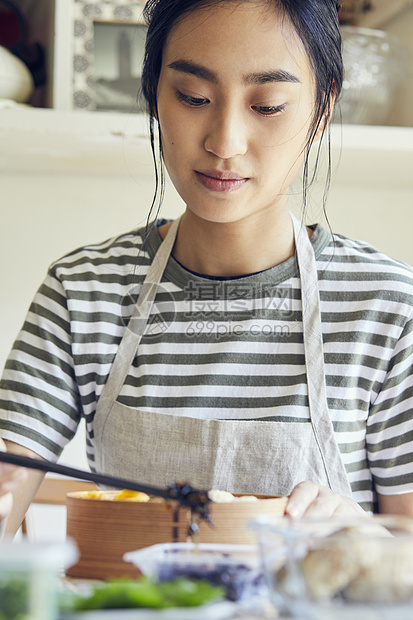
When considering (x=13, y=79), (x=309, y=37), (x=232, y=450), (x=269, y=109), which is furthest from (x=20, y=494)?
(x=13, y=79)

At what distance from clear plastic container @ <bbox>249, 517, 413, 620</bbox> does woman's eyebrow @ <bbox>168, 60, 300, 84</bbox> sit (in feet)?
1.99

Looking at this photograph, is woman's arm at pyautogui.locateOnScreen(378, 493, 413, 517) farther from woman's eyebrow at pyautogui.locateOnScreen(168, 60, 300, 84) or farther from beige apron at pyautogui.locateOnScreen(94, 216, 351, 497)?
woman's eyebrow at pyautogui.locateOnScreen(168, 60, 300, 84)

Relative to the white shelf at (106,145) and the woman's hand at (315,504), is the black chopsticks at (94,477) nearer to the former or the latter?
the woman's hand at (315,504)

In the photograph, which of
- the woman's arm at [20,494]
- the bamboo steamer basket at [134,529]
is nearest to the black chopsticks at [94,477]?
the bamboo steamer basket at [134,529]

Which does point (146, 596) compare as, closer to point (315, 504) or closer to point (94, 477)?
point (94, 477)

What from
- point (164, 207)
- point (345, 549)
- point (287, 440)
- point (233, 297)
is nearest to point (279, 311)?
point (233, 297)

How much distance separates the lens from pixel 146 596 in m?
0.37

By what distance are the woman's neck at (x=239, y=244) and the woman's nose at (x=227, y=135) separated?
192 mm

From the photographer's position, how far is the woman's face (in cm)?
86

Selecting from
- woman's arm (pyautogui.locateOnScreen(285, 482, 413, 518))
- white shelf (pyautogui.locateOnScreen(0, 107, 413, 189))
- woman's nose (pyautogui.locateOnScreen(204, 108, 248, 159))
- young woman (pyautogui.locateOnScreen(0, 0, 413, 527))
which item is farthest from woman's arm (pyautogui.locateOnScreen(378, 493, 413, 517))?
white shelf (pyautogui.locateOnScreen(0, 107, 413, 189))

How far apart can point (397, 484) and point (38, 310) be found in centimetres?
57

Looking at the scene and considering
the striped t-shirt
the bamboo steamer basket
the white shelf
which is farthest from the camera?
the white shelf

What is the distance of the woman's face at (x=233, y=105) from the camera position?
34.0 inches

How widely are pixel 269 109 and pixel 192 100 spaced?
98mm
